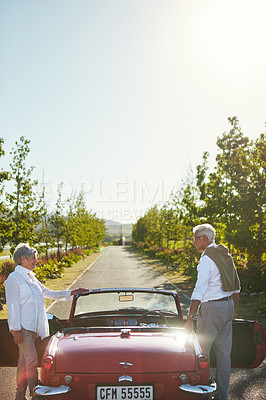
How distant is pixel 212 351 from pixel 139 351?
1.35 m

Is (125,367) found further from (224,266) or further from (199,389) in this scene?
(224,266)

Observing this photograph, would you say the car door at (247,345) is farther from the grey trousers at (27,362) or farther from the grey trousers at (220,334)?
the grey trousers at (27,362)

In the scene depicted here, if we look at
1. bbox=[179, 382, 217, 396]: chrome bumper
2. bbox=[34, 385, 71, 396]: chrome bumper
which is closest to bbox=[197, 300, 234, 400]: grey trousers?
bbox=[179, 382, 217, 396]: chrome bumper

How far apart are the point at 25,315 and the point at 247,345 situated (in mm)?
2501

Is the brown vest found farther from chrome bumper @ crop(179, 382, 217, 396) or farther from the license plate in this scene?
the license plate

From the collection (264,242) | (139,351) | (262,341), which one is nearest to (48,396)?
(139,351)

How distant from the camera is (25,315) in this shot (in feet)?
14.8

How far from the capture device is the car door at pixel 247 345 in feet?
15.3

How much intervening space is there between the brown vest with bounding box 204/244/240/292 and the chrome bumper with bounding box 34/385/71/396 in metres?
1.93

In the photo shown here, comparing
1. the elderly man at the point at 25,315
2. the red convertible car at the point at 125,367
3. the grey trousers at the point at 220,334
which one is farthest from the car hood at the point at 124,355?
the elderly man at the point at 25,315

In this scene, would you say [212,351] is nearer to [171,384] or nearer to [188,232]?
[171,384]

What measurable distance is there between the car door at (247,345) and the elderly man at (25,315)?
6.50 feet

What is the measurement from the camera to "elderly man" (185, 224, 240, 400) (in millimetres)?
4484

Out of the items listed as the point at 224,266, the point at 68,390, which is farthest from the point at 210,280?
Answer: the point at 68,390
